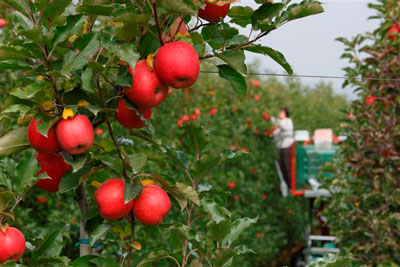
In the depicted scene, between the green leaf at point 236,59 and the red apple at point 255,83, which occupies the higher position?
the green leaf at point 236,59

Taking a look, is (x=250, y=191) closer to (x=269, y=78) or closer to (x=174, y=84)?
(x=174, y=84)

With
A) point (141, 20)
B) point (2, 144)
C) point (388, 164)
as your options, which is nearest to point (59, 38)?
point (141, 20)

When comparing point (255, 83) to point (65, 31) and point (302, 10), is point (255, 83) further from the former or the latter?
point (65, 31)

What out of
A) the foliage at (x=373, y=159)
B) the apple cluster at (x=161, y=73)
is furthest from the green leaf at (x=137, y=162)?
the foliage at (x=373, y=159)

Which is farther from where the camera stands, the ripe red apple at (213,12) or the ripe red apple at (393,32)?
the ripe red apple at (393,32)

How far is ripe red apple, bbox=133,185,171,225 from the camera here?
1249 mm

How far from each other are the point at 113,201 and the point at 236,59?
0.41 metres

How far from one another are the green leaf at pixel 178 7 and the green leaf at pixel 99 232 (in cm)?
52

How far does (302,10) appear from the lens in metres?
1.25

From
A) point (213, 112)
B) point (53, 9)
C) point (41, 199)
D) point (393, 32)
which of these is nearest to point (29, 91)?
point (53, 9)

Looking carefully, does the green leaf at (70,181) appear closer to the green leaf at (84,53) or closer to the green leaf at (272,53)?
the green leaf at (84,53)

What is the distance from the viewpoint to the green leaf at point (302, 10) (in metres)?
1.24

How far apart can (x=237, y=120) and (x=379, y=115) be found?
307 cm

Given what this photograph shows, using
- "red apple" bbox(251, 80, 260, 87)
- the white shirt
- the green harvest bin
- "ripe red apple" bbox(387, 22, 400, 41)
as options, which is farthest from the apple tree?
the white shirt
